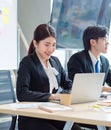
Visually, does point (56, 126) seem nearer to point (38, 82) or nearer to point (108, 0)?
point (38, 82)

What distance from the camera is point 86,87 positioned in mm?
1883

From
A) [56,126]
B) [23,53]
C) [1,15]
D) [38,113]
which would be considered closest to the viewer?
[38,113]

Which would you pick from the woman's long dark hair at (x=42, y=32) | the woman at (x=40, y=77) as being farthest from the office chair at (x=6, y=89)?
the woman's long dark hair at (x=42, y=32)

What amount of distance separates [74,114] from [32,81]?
23.0 inches

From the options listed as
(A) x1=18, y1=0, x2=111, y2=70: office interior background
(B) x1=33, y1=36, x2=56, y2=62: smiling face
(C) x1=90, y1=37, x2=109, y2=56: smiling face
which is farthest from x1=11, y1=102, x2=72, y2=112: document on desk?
(A) x1=18, y1=0, x2=111, y2=70: office interior background

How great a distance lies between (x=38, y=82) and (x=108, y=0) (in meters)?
2.21

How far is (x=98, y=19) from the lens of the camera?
393 cm

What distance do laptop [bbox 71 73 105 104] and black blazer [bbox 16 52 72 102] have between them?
0.67 feet

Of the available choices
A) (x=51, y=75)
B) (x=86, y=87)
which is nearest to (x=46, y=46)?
(x=51, y=75)

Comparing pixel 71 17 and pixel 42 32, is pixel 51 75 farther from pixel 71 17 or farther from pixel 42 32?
pixel 71 17

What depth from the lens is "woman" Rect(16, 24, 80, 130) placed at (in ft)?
6.36

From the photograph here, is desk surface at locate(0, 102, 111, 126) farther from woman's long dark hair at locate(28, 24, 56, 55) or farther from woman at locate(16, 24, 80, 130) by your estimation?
woman's long dark hair at locate(28, 24, 56, 55)

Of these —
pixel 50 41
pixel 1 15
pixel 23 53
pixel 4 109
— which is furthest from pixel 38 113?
pixel 23 53

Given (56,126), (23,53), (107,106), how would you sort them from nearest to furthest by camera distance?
(107,106) < (56,126) < (23,53)
